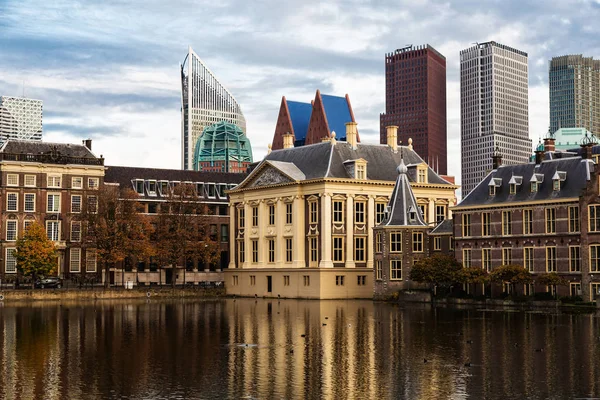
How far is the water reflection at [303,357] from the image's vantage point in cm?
3612

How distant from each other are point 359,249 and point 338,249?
9.48ft

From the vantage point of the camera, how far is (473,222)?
98000 mm

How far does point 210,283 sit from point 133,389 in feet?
343

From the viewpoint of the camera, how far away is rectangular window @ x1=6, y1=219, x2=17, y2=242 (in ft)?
422

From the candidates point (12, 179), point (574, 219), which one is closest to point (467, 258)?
point (574, 219)

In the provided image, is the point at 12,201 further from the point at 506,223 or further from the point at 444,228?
the point at 506,223

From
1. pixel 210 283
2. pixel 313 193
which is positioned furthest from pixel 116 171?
pixel 313 193

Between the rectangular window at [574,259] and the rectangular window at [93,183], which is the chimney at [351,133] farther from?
the rectangular window at [574,259]

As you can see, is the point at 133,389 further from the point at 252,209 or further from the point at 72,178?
the point at 72,178

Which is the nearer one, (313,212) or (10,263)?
(313,212)

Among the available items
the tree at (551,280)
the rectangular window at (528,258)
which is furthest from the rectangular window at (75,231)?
the tree at (551,280)

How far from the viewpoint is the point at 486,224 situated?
9656 centimetres

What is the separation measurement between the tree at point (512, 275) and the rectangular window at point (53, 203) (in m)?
65.0

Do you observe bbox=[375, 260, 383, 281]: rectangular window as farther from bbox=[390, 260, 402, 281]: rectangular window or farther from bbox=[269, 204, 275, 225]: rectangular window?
bbox=[269, 204, 275, 225]: rectangular window
